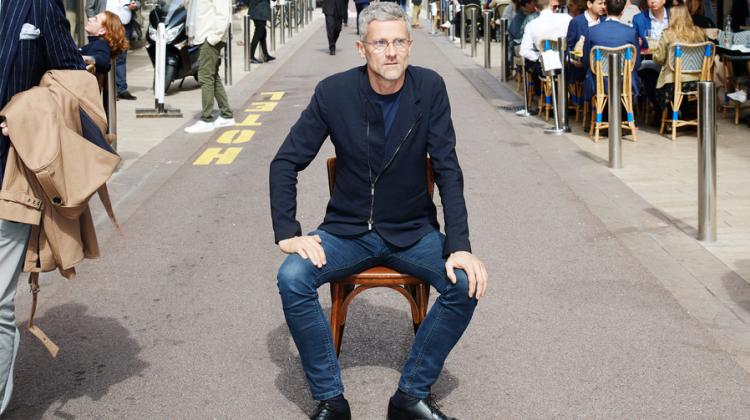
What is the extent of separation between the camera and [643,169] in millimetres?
10562

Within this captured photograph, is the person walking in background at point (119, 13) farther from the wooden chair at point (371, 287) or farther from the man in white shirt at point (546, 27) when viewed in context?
the wooden chair at point (371, 287)

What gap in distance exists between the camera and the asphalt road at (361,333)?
4.78 m

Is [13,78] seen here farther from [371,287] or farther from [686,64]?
[686,64]

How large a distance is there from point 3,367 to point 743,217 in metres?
5.72

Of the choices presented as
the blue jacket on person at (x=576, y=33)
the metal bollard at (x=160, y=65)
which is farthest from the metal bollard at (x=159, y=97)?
the blue jacket on person at (x=576, y=33)

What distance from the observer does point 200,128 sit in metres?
13.6

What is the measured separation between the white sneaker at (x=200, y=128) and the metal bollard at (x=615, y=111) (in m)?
5.11

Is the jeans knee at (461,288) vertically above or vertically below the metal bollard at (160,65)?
below

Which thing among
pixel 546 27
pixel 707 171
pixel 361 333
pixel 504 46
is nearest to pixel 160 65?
pixel 546 27

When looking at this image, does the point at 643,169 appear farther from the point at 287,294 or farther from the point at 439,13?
the point at 439,13

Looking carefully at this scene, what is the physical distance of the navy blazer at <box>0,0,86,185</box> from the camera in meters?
4.34

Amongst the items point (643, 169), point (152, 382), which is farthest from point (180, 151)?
point (152, 382)

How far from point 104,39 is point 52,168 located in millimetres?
6615

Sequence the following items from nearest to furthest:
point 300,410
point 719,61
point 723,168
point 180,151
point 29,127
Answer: point 29,127, point 300,410, point 723,168, point 180,151, point 719,61
